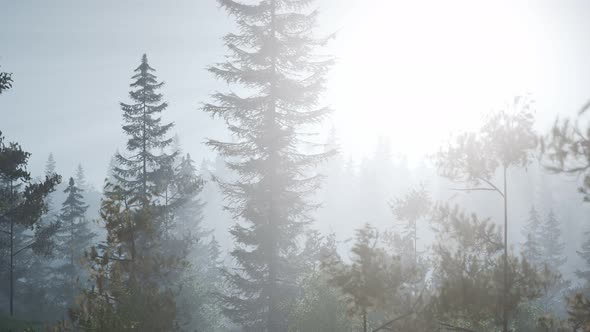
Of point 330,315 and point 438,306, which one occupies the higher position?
point 438,306

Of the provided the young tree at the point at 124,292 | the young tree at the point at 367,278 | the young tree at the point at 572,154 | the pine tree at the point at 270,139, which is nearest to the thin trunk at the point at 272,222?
the pine tree at the point at 270,139

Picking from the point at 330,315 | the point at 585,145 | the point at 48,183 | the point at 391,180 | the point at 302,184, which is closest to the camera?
the point at 585,145

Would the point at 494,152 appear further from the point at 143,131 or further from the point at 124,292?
the point at 143,131

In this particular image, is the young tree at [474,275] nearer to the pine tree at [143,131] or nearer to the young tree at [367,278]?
the young tree at [367,278]

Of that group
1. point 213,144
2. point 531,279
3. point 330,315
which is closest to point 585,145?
point 531,279

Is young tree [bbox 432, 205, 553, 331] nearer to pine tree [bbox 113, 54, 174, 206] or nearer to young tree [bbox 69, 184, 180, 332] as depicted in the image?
young tree [bbox 69, 184, 180, 332]

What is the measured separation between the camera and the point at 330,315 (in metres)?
17.1

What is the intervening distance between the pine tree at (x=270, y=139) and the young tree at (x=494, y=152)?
282 inches

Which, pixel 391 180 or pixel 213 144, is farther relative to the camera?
pixel 391 180

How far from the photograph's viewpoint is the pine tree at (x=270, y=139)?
14672 mm

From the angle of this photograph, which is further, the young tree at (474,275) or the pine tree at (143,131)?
the pine tree at (143,131)

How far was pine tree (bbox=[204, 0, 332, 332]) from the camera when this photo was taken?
14672 millimetres

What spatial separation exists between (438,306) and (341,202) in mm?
89579

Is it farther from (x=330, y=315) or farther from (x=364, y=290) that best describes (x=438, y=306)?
(x=330, y=315)
